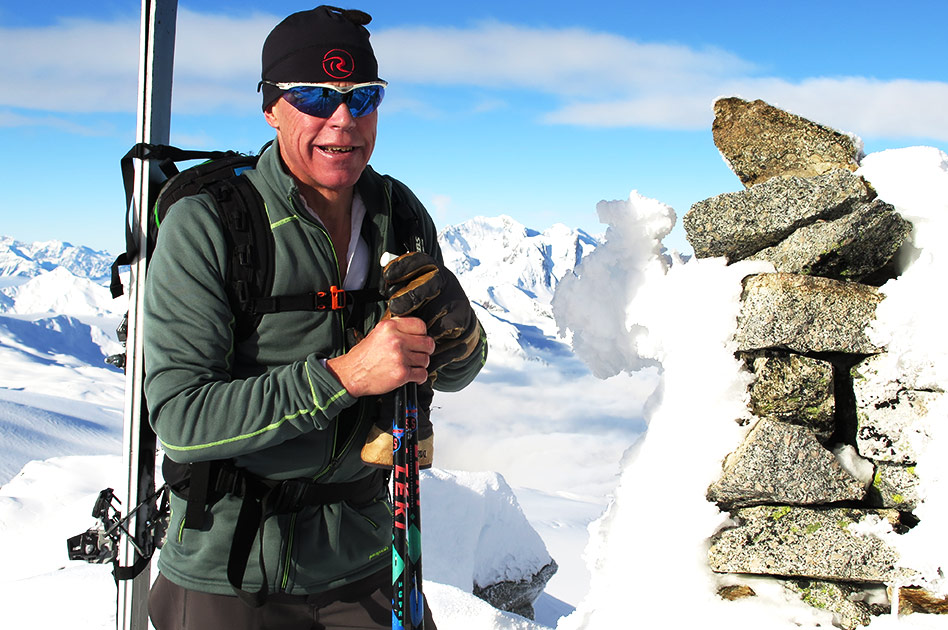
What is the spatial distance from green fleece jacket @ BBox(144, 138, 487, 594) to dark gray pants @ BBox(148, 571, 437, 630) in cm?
5

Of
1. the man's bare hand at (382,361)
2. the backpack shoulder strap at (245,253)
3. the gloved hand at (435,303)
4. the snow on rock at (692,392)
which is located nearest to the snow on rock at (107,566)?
the snow on rock at (692,392)

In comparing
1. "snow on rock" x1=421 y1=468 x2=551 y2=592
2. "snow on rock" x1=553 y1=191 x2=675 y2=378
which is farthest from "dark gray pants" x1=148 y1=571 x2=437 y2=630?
"snow on rock" x1=421 y1=468 x2=551 y2=592

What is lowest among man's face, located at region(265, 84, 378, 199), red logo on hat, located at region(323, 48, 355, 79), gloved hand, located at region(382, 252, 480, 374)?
gloved hand, located at region(382, 252, 480, 374)

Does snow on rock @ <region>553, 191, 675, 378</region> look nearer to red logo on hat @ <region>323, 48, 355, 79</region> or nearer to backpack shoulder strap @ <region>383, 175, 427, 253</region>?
backpack shoulder strap @ <region>383, 175, 427, 253</region>

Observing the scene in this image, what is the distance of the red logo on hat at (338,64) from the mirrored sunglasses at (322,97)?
38mm

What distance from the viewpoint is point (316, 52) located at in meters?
2.27

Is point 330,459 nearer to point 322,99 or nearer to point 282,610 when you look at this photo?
point 282,610

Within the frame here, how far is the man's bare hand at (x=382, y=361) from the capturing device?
203cm

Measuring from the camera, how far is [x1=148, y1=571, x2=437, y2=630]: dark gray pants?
2.27m

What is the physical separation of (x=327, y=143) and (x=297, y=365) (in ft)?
2.47

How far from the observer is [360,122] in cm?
233

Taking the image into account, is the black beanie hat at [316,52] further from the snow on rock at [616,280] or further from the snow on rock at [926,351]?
the snow on rock at [926,351]

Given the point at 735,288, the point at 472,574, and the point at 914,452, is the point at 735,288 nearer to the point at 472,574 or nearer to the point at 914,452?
the point at 914,452

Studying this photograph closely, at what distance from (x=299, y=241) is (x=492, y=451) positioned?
154 meters
